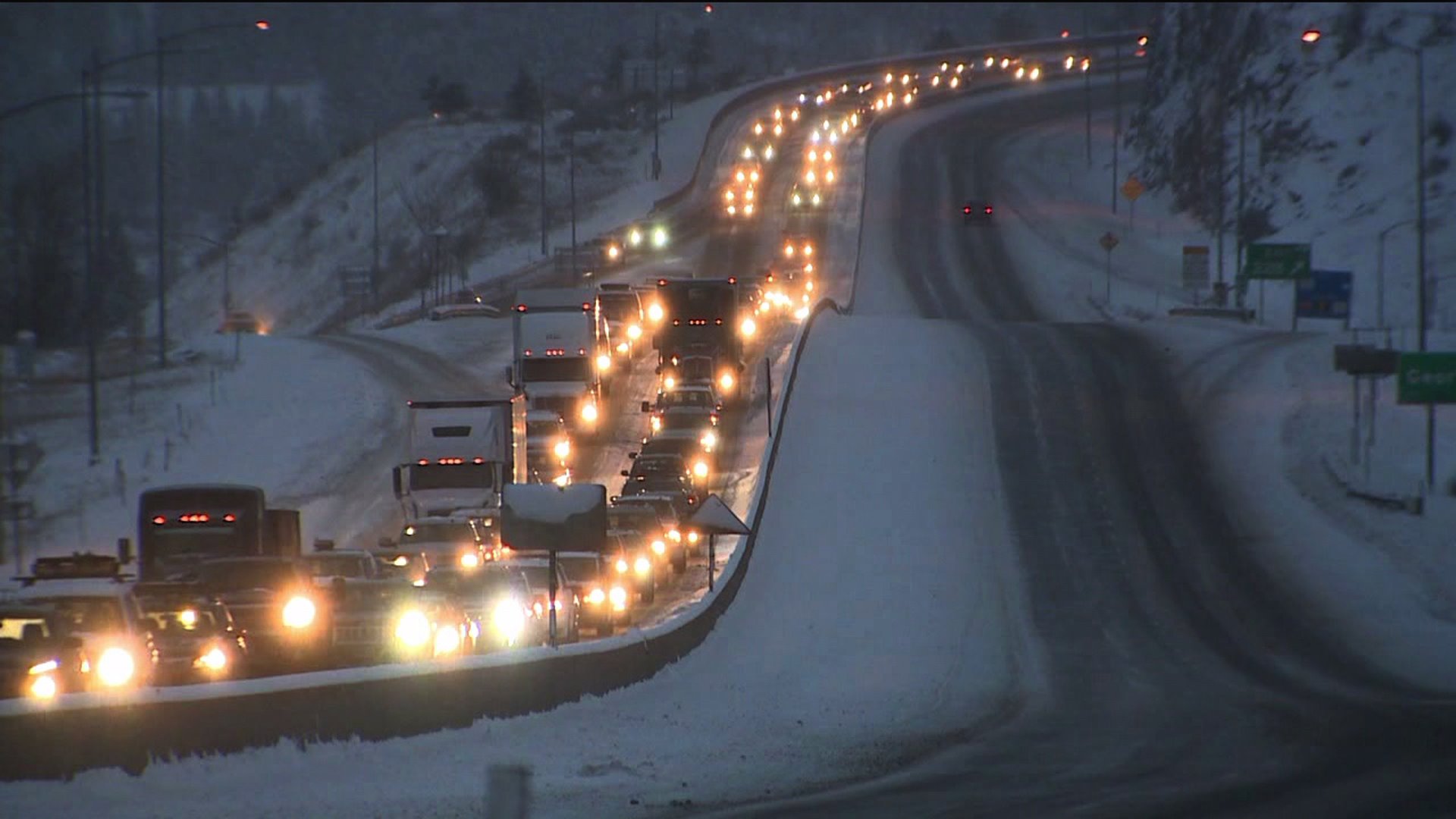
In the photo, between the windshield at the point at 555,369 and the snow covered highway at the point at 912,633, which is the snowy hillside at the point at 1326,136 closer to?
the snow covered highway at the point at 912,633

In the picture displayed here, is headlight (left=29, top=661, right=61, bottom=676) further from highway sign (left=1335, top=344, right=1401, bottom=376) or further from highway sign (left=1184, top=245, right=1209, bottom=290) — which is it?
highway sign (left=1184, top=245, right=1209, bottom=290)

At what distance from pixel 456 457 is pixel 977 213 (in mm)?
58640

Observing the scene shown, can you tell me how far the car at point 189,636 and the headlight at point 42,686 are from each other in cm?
301

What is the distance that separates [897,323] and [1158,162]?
4817cm

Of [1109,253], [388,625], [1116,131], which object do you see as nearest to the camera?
[388,625]

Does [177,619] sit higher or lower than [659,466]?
lower

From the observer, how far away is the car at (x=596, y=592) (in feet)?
113

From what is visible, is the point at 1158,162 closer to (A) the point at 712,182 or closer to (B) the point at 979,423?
(A) the point at 712,182

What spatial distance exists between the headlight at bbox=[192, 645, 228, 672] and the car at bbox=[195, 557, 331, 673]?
1797mm

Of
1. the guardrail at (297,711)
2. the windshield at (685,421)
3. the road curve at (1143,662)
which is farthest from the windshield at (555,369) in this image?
the guardrail at (297,711)

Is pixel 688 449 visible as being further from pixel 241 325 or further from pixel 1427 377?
pixel 241 325

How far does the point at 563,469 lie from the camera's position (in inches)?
2076

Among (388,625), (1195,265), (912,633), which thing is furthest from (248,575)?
(1195,265)

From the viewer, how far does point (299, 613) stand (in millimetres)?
28891
